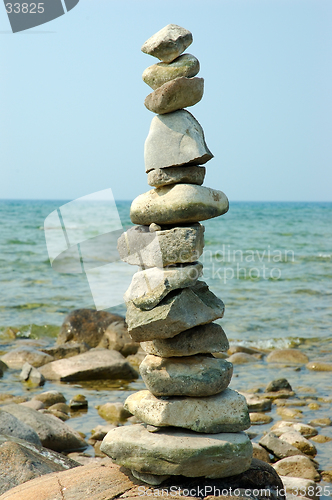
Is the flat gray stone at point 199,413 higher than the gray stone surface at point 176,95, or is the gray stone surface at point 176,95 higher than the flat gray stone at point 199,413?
the gray stone surface at point 176,95

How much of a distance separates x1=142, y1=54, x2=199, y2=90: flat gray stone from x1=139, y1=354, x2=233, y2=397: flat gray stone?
2.26 meters

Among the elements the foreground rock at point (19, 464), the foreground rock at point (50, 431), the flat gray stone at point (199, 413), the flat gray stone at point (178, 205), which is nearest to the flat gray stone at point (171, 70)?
the flat gray stone at point (178, 205)

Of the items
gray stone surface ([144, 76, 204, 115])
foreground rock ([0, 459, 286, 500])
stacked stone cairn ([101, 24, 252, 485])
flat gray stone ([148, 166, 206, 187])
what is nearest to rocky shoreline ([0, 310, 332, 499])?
foreground rock ([0, 459, 286, 500])

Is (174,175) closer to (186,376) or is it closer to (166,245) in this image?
(166,245)

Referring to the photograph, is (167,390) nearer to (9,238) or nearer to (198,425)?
(198,425)

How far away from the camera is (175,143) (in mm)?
4148

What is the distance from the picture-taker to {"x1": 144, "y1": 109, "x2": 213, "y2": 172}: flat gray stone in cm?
413

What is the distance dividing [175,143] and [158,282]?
111 cm

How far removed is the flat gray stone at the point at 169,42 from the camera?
408cm

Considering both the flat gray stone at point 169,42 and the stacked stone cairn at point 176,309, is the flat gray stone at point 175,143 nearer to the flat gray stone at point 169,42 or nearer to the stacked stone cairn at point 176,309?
the stacked stone cairn at point 176,309

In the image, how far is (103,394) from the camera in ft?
27.9

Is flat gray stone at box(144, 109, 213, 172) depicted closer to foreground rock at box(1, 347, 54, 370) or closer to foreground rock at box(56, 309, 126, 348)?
foreground rock at box(1, 347, 54, 370)

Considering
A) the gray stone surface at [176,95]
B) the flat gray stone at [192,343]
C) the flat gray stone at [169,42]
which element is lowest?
the flat gray stone at [192,343]

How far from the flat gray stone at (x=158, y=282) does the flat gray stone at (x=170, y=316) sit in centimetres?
6
